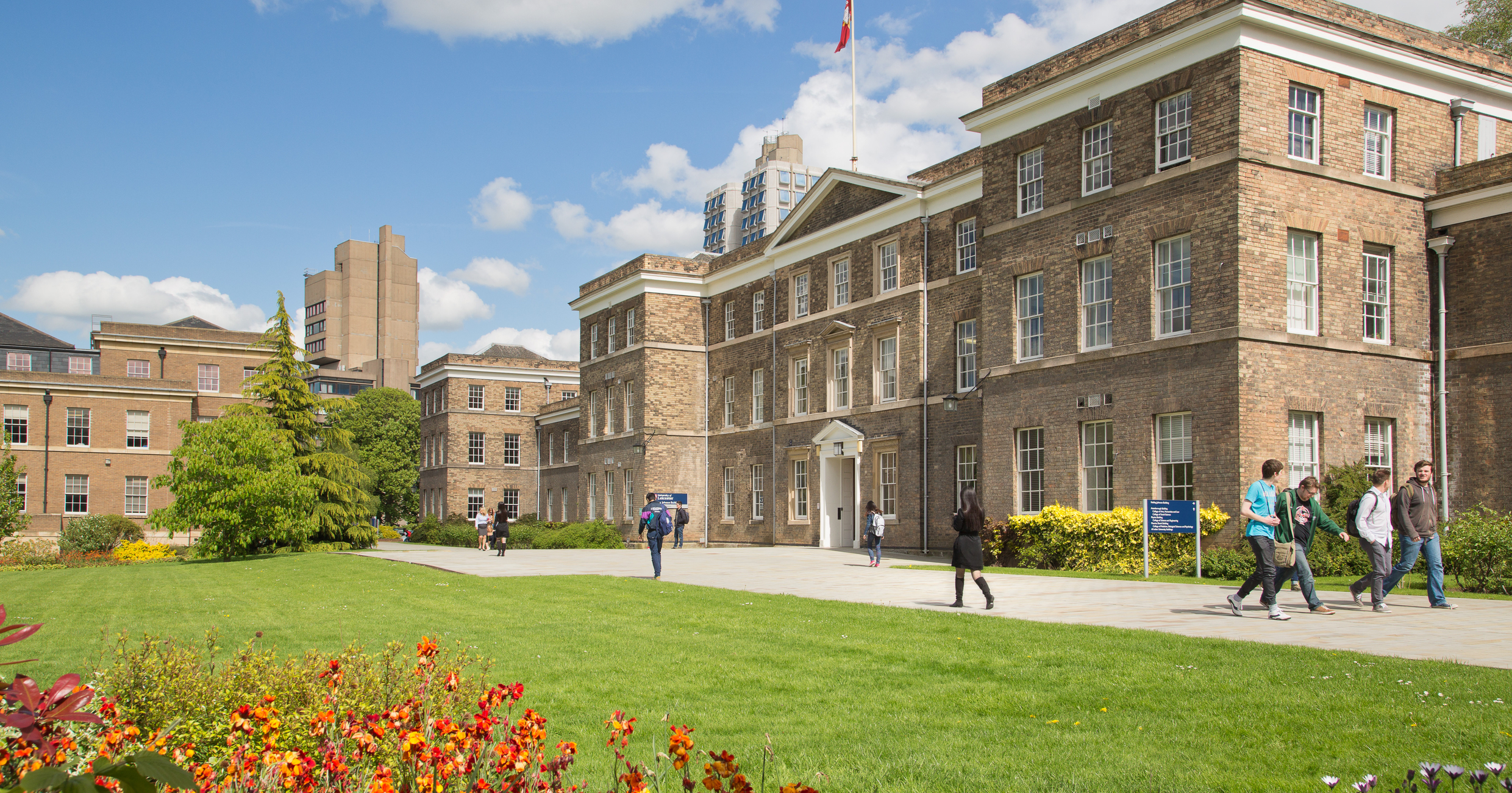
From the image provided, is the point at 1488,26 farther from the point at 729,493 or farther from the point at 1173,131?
the point at 729,493

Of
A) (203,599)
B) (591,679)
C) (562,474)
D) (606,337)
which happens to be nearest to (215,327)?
(562,474)

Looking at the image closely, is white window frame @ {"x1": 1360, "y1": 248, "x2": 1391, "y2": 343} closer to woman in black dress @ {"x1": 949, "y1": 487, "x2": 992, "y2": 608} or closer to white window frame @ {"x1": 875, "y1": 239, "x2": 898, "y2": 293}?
woman in black dress @ {"x1": 949, "y1": 487, "x2": 992, "y2": 608}

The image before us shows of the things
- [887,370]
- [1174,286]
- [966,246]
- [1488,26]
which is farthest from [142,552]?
[1488,26]

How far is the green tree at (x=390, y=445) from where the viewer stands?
242 feet

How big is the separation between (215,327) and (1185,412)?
64172 millimetres

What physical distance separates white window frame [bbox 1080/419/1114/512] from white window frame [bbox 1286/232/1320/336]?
4279 millimetres

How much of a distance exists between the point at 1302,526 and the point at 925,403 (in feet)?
60.7

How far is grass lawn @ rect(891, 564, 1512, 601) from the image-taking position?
1584cm

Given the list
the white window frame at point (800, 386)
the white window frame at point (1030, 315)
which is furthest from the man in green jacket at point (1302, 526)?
the white window frame at point (800, 386)

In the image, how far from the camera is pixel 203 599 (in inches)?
704

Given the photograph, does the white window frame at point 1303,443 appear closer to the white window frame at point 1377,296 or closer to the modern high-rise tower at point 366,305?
the white window frame at point 1377,296

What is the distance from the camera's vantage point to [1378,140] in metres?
22.7

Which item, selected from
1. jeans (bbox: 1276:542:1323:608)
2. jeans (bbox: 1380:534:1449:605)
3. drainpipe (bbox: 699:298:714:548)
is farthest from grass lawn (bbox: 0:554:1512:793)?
drainpipe (bbox: 699:298:714:548)

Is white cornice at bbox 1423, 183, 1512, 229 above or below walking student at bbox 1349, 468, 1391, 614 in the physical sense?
above
